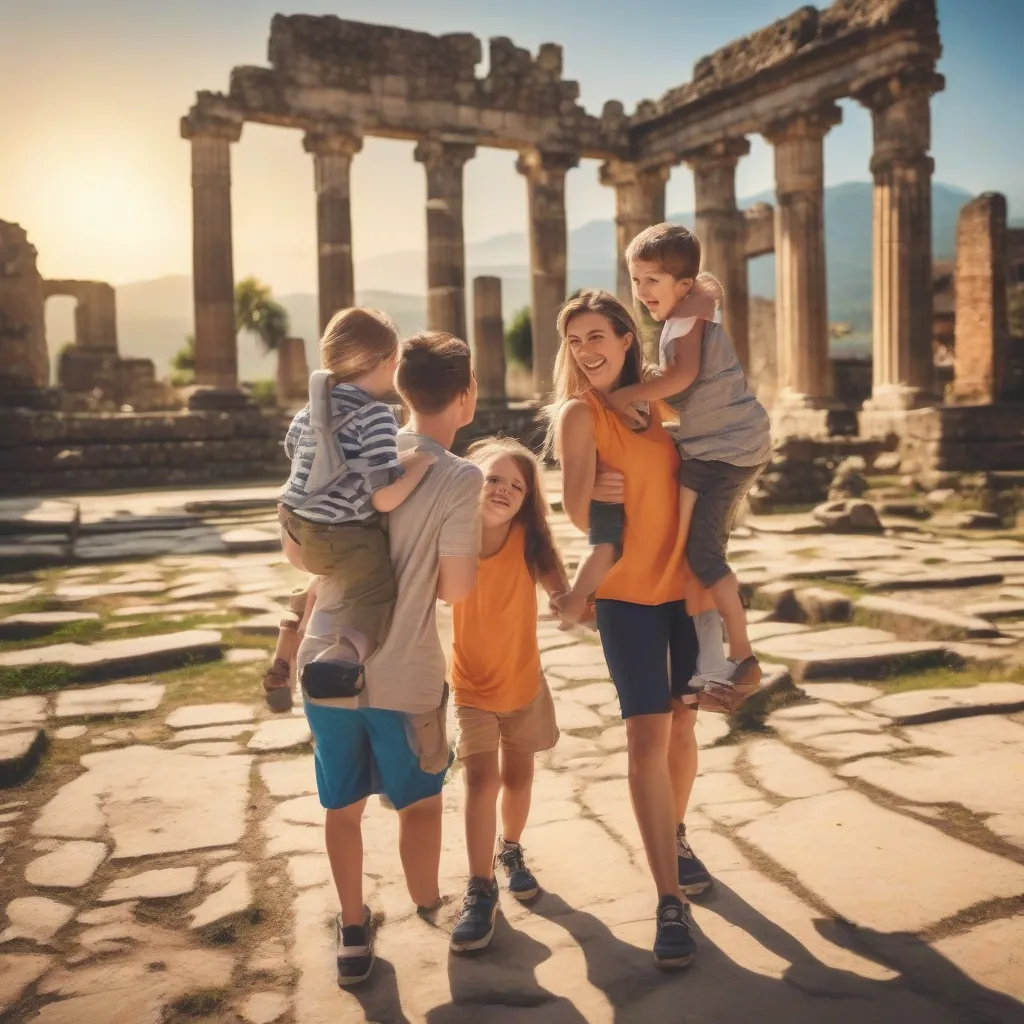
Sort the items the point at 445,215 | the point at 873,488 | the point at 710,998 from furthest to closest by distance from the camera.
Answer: the point at 445,215, the point at 873,488, the point at 710,998

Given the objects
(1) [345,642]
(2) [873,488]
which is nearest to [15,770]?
(1) [345,642]

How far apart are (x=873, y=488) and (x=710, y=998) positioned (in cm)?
1095

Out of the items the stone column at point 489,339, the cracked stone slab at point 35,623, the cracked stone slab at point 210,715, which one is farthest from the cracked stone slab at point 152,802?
the stone column at point 489,339

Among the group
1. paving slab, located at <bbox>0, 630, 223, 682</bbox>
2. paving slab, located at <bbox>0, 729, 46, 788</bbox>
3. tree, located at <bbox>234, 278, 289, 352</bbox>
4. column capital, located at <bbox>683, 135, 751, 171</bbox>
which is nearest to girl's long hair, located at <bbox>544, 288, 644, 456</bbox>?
paving slab, located at <bbox>0, 729, 46, 788</bbox>

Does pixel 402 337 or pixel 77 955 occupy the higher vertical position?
pixel 402 337

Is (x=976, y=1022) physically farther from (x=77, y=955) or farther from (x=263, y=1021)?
(x=77, y=955)

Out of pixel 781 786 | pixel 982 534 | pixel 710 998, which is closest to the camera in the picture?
pixel 710 998

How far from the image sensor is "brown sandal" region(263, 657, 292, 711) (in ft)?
8.80

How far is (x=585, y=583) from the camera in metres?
2.58

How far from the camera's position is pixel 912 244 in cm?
1423

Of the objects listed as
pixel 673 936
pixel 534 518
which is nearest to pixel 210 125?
pixel 534 518

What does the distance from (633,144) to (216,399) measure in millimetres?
9145

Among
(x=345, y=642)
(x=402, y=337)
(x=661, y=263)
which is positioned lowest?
(x=345, y=642)

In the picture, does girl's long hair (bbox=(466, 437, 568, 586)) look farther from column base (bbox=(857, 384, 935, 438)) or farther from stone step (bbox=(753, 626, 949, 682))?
column base (bbox=(857, 384, 935, 438))
